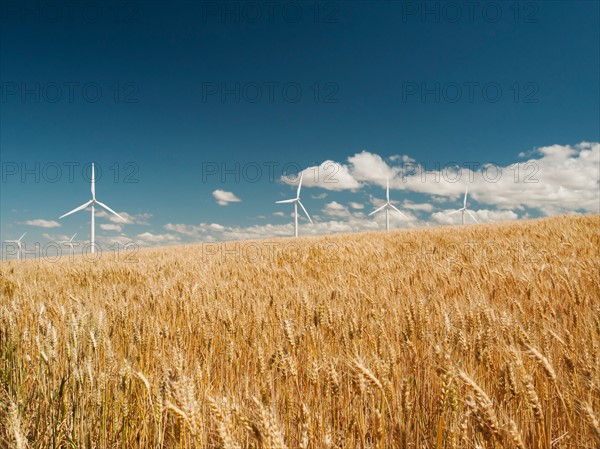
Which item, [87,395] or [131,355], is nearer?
[87,395]

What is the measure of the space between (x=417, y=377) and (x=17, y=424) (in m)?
1.91

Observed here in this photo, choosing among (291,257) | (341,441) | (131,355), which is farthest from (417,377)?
(291,257)

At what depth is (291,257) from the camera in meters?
8.18

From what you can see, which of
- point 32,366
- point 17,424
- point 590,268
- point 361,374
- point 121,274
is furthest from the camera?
point 121,274

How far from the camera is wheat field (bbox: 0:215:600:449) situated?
143cm

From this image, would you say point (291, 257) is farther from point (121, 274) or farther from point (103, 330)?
point (103, 330)

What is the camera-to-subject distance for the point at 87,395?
69.7 inches

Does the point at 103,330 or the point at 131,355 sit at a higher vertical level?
the point at 103,330

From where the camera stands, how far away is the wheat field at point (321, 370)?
56.1 inches

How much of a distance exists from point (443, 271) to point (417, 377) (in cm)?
313

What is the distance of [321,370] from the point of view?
2.22m

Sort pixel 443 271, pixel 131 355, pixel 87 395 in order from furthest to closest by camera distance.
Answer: pixel 443 271
pixel 131 355
pixel 87 395

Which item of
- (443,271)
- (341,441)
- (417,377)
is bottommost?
(341,441)

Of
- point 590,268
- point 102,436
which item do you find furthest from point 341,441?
point 590,268
